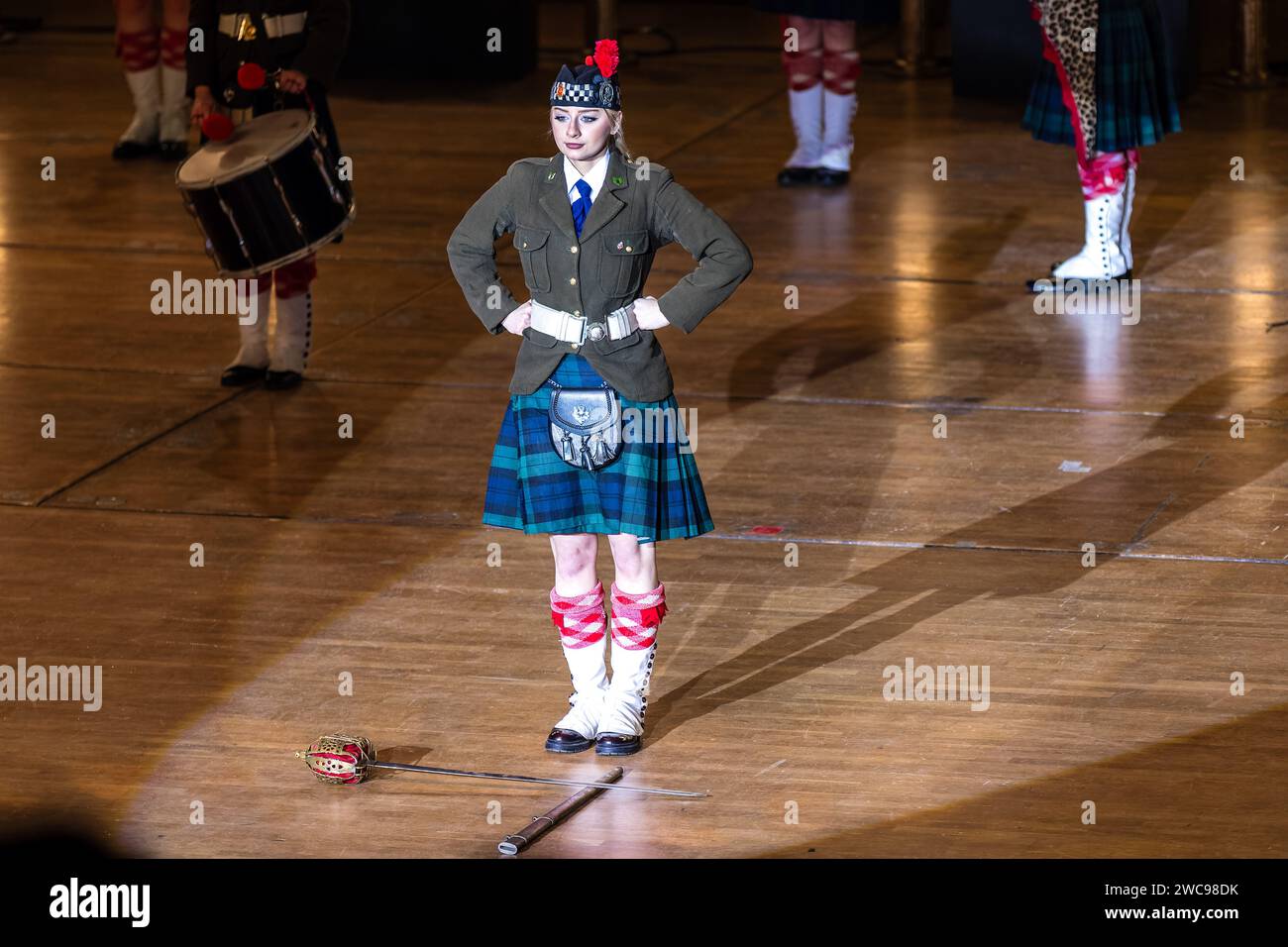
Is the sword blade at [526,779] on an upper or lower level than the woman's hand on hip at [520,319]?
lower

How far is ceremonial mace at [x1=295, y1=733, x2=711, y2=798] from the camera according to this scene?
3820 millimetres

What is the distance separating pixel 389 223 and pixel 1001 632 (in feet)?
15.6

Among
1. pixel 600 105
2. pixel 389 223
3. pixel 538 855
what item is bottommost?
pixel 538 855

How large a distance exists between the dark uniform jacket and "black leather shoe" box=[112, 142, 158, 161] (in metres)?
3.79

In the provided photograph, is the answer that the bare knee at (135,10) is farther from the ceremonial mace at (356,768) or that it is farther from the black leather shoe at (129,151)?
the ceremonial mace at (356,768)

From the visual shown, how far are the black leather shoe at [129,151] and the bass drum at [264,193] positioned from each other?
3.94 metres

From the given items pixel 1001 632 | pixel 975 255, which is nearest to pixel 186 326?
pixel 975 255

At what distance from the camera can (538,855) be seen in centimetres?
355

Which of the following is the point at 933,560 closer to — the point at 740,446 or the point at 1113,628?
the point at 1113,628

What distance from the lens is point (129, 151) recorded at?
9992 mm

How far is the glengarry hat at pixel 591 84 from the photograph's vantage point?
3703mm

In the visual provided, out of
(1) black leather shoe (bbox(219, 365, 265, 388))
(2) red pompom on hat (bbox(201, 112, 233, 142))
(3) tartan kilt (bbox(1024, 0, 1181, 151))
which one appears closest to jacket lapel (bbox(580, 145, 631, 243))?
(2) red pompom on hat (bbox(201, 112, 233, 142))

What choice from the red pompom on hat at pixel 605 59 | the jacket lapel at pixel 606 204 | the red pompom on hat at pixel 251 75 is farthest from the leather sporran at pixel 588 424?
the red pompom on hat at pixel 251 75

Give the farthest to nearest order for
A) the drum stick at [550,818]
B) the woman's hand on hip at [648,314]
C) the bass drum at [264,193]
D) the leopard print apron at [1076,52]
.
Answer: the leopard print apron at [1076,52] < the bass drum at [264,193] < the woman's hand on hip at [648,314] < the drum stick at [550,818]
